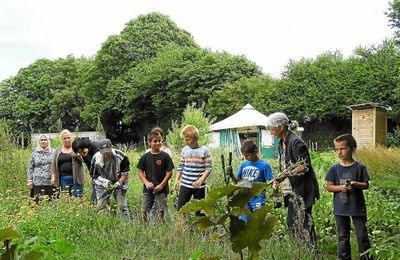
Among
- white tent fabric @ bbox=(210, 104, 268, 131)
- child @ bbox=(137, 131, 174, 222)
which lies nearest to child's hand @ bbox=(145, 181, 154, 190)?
child @ bbox=(137, 131, 174, 222)

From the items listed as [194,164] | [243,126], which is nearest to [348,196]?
[194,164]

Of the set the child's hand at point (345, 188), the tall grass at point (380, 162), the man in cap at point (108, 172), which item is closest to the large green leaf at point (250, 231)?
the child's hand at point (345, 188)

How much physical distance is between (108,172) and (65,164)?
0.81 meters

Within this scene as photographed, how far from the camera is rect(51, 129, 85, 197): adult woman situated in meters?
6.61

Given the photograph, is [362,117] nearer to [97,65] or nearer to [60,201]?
[60,201]

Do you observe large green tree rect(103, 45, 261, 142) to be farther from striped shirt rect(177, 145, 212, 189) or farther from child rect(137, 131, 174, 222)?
striped shirt rect(177, 145, 212, 189)

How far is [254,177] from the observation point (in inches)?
187

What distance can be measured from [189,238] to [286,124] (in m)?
1.44

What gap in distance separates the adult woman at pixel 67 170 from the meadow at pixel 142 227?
54cm

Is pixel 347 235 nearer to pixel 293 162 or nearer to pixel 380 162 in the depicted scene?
pixel 293 162

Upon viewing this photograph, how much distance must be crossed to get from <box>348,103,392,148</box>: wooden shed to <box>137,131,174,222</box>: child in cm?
1015

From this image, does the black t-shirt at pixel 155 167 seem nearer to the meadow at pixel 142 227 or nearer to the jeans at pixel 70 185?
the meadow at pixel 142 227

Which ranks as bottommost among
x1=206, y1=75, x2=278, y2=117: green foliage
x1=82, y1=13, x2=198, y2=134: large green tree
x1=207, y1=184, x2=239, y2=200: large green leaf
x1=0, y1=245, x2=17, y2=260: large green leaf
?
x1=0, y1=245, x2=17, y2=260: large green leaf

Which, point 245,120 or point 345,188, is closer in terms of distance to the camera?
point 345,188
